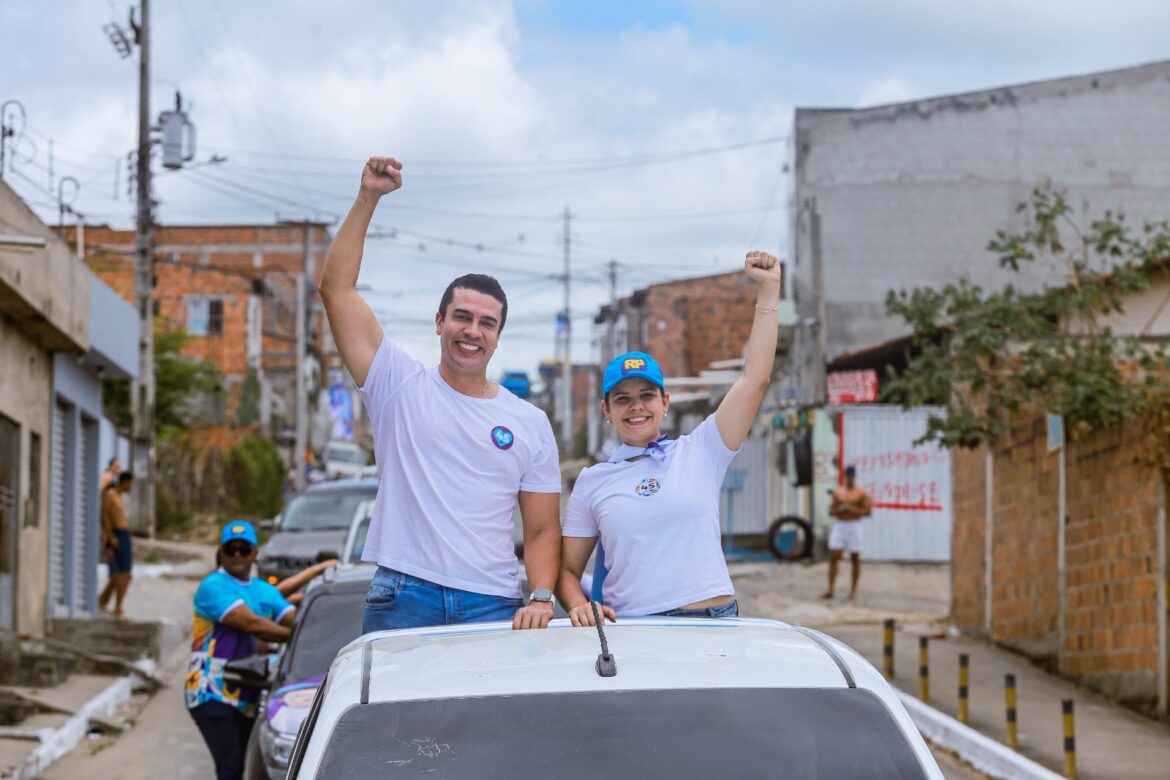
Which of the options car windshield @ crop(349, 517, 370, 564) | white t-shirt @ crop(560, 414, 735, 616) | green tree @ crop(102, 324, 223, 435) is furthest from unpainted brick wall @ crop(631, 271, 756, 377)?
white t-shirt @ crop(560, 414, 735, 616)

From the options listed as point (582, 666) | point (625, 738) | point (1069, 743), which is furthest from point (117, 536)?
point (625, 738)

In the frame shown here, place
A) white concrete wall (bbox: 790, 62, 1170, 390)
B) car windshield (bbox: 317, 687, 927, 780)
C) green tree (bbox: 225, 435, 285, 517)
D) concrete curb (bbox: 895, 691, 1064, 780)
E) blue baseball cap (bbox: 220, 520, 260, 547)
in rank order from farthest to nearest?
green tree (bbox: 225, 435, 285, 517) → white concrete wall (bbox: 790, 62, 1170, 390) → concrete curb (bbox: 895, 691, 1064, 780) → blue baseball cap (bbox: 220, 520, 260, 547) → car windshield (bbox: 317, 687, 927, 780)

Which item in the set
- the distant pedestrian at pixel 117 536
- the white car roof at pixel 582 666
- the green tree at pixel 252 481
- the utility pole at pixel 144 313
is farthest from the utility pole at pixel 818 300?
the white car roof at pixel 582 666

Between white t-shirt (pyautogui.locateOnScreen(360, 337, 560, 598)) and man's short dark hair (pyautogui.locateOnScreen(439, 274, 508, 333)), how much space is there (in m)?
0.26

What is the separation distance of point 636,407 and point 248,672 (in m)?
3.37

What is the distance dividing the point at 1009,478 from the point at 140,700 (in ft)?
29.8

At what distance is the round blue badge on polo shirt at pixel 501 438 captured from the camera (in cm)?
500

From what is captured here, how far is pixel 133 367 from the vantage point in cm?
2377

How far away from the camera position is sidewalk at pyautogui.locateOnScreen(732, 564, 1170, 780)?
11.2 metres

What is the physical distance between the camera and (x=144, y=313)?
95.0 feet

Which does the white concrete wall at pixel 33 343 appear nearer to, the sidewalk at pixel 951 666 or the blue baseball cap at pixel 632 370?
the sidewalk at pixel 951 666

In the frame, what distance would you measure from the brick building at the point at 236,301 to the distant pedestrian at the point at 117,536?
1068 inches

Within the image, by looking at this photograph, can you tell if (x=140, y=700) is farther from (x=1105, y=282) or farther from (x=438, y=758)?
(x=438, y=758)

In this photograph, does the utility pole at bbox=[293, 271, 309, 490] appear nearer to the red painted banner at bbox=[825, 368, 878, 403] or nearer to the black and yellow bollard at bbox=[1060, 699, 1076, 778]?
the red painted banner at bbox=[825, 368, 878, 403]
